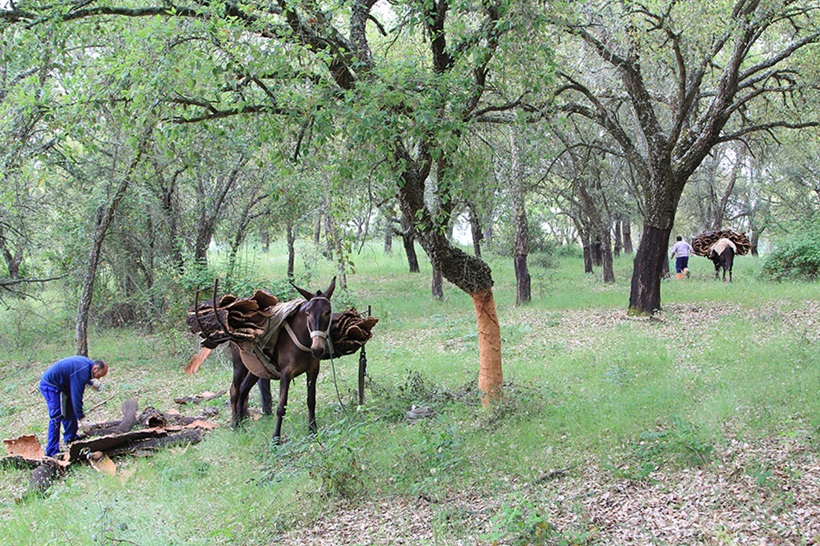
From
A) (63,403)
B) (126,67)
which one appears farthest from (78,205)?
(126,67)

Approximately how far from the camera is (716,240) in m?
24.2

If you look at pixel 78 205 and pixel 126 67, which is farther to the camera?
pixel 78 205

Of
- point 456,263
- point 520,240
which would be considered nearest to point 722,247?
point 520,240

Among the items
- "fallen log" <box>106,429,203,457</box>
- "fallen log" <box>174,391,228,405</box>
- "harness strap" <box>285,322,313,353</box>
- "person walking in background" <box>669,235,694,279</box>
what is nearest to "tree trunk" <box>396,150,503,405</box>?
"harness strap" <box>285,322,313,353</box>

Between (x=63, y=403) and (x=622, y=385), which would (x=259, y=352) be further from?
(x=622, y=385)

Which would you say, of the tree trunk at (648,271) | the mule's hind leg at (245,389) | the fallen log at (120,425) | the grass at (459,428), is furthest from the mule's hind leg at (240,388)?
the tree trunk at (648,271)

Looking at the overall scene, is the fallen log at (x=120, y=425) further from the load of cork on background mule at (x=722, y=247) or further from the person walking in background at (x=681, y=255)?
the person walking in background at (x=681, y=255)

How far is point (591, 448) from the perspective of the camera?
704 centimetres

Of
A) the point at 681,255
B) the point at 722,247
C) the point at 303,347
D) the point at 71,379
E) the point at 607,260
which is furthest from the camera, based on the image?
the point at 681,255

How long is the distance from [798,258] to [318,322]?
1943 centimetres

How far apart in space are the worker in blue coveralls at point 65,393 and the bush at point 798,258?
21.3 metres

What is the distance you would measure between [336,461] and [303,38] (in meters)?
4.98

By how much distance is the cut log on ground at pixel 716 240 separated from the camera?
2350 centimetres

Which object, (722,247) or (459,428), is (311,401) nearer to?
(459,428)
